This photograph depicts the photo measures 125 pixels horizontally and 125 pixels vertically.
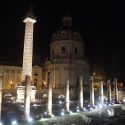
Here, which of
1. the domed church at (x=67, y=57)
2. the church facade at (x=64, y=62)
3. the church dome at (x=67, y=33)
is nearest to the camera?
the domed church at (x=67, y=57)

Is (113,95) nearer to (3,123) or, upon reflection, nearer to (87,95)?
(87,95)

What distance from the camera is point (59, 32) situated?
69.3 m

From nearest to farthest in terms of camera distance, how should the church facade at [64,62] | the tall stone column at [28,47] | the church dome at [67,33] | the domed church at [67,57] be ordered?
1. the tall stone column at [28,47]
2. the domed church at [67,57]
3. the church facade at [64,62]
4. the church dome at [67,33]

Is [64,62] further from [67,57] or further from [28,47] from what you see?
[28,47]

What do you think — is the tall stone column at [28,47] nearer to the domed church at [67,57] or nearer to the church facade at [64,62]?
the church facade at [64,62]

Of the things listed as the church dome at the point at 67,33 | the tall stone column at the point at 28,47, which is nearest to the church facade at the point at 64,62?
the church dome at the point at 67,33

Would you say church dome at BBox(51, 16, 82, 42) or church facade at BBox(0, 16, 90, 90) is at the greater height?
church dome at BBox(51, 16, 82, 42)

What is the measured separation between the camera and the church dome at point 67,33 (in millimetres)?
68250

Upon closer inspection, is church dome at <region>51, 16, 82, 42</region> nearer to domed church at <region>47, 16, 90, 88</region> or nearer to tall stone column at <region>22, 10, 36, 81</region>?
domed church at <region>47, 16, 90, 88</region>

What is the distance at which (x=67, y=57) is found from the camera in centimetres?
6669

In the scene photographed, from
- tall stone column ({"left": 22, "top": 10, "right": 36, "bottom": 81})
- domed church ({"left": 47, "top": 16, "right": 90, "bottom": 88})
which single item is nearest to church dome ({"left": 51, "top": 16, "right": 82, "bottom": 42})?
domed church ({"left": 47, "top": 16, "right": 90, "bottom": 88})

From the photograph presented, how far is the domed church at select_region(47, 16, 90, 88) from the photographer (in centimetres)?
6612

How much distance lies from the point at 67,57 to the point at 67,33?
19.8 feet

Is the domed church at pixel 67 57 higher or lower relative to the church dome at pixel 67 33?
lower
